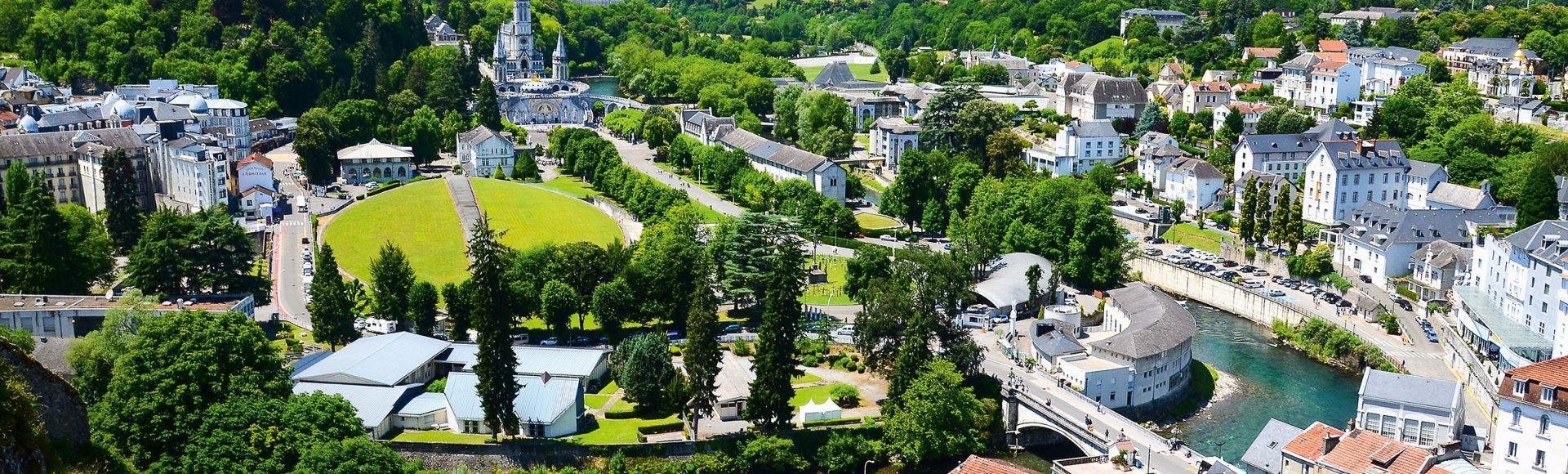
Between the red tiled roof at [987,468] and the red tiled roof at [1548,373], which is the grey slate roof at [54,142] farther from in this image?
the red tiled roof at [1548,373]

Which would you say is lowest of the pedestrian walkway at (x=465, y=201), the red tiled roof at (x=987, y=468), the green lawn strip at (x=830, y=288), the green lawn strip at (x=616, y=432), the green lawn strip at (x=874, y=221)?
the green lawn strip at (x=616, y=432)

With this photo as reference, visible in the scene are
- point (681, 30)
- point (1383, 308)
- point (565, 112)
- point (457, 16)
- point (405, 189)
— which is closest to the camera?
point (1383, 308)

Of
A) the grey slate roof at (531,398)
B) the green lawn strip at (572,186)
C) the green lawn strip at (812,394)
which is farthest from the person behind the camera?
the green lawn strip at (572,186)

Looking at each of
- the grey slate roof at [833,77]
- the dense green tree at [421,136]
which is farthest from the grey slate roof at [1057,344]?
the grey slate roof at [833,77]

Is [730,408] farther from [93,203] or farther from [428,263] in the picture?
[93,203]

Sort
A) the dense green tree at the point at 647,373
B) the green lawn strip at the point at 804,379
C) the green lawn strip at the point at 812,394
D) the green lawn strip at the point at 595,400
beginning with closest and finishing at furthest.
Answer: the dense green tree at the point at 647,373
the green lawn strip at the point at 595,400
the green lawn strip at the point at 812,394
the green lawn strip at the point at 804,379

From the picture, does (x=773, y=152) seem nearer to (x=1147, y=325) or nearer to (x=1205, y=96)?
(x=1205, y=96)

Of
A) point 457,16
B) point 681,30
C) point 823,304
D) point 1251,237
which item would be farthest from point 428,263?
point 681,30
